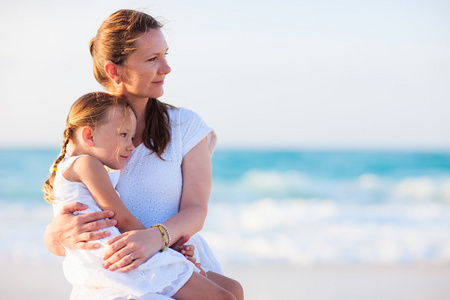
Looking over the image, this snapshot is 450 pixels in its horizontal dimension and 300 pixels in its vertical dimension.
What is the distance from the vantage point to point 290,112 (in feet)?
58.4

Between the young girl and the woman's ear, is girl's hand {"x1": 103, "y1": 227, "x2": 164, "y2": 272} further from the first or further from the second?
the woman's ear

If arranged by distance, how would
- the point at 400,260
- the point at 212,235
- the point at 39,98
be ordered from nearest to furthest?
the point at 400,260 → the point at 212,235 → the point at 39,98

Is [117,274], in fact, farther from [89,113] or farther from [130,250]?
[89,113]

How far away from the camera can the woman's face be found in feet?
8.85

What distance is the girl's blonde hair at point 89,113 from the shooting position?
2512mm

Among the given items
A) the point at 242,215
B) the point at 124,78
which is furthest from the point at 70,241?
the point at 242,215

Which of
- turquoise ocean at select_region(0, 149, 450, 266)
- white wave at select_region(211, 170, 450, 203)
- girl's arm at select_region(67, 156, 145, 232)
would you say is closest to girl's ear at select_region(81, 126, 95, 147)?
girl's arm at select_region(67, 156, 145, 232)

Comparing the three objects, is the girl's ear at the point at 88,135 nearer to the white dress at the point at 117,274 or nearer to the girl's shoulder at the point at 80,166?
the girl's shoulder at the point at 80,166

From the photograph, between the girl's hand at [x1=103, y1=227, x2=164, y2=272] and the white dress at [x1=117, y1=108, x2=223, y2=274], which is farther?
the white dress at [x1=117, y1=108, x2=223, y2=274]

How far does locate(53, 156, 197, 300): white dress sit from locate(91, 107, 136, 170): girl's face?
6.9 inches

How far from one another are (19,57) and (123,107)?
13472 mm

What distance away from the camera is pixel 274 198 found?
13008 mm

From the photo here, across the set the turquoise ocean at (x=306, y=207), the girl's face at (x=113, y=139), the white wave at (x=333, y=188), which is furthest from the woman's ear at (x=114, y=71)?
the white wave at (x=333, y=188)

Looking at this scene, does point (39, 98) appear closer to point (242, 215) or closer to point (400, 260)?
point (242, 215)
